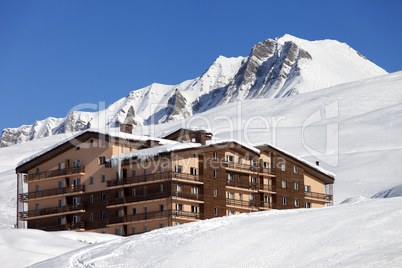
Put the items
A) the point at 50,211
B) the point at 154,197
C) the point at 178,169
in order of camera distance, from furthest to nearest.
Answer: the point at 50,211
the point at 178,169
the point at 154,197

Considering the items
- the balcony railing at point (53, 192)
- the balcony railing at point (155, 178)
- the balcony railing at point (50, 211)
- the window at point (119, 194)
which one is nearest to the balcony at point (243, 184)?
the balcony railing at point (155, 178)

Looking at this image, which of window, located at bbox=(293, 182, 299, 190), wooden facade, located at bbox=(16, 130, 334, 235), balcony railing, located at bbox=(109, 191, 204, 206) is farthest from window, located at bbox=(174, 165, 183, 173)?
window, located at bbox=(293, 182, 299, 190)

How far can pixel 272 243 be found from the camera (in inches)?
1300

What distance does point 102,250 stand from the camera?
39.3m

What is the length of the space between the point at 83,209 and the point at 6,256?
3054 centimetres

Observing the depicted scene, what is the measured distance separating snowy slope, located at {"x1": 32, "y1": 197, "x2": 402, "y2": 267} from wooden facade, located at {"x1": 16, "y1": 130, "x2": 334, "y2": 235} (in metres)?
27.2

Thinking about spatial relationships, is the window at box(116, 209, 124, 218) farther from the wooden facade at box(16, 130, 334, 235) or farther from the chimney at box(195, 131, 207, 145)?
Answer: the chimney at box(195, 131, 207, 145)

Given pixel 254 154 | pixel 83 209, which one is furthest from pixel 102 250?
pixel 254 154

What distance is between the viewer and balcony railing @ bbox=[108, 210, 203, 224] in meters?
67.4

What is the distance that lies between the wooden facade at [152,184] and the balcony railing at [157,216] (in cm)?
9

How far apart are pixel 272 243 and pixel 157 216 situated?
1402 inches

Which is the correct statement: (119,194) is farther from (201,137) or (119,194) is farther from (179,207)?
(201,137)

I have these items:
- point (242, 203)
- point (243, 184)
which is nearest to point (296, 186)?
point (243, 184)

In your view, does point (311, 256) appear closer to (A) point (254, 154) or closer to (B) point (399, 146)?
(A) point (254, 154)
